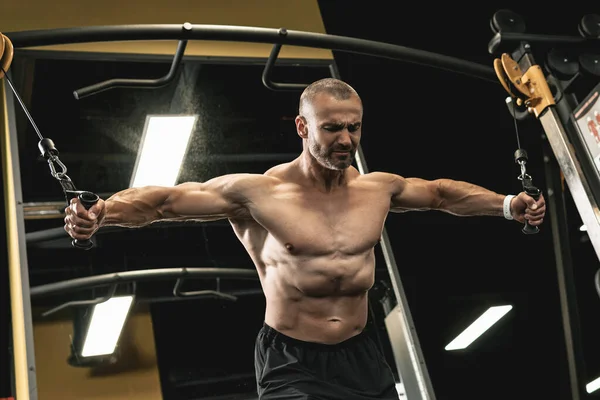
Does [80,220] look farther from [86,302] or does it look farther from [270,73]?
[270,73]

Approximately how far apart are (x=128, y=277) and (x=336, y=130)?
1.26 meters

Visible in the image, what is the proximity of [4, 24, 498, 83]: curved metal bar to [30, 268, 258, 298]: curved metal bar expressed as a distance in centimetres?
95

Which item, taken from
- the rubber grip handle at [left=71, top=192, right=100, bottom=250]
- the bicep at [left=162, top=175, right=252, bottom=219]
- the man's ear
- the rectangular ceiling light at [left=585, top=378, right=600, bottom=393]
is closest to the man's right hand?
the rubber grip handle at [left=71, top=192, right=100, bottom=250]

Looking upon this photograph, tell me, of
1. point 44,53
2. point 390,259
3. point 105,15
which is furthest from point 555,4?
point 44,53

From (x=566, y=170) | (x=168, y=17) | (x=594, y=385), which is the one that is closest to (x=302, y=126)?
(x=566, y=170)

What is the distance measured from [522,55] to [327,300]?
1.72 meters

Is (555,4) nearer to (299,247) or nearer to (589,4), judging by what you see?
(589,4)

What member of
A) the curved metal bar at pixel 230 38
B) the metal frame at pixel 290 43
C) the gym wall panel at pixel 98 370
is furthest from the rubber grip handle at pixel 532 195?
the gym wall panel at pixel 98 370

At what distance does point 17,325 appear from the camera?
301 centimetres

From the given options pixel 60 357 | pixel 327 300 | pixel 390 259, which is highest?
pixel 390 259

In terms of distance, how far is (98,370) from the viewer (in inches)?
123

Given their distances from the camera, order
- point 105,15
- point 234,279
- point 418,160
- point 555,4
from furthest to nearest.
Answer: point 418,160, point 555,4, point 105,15, point 234,279

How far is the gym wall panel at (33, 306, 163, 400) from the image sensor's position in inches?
119

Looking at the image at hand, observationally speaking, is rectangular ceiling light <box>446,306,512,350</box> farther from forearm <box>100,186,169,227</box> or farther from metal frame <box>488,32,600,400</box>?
forearm <box>100,186,169,227</box>
